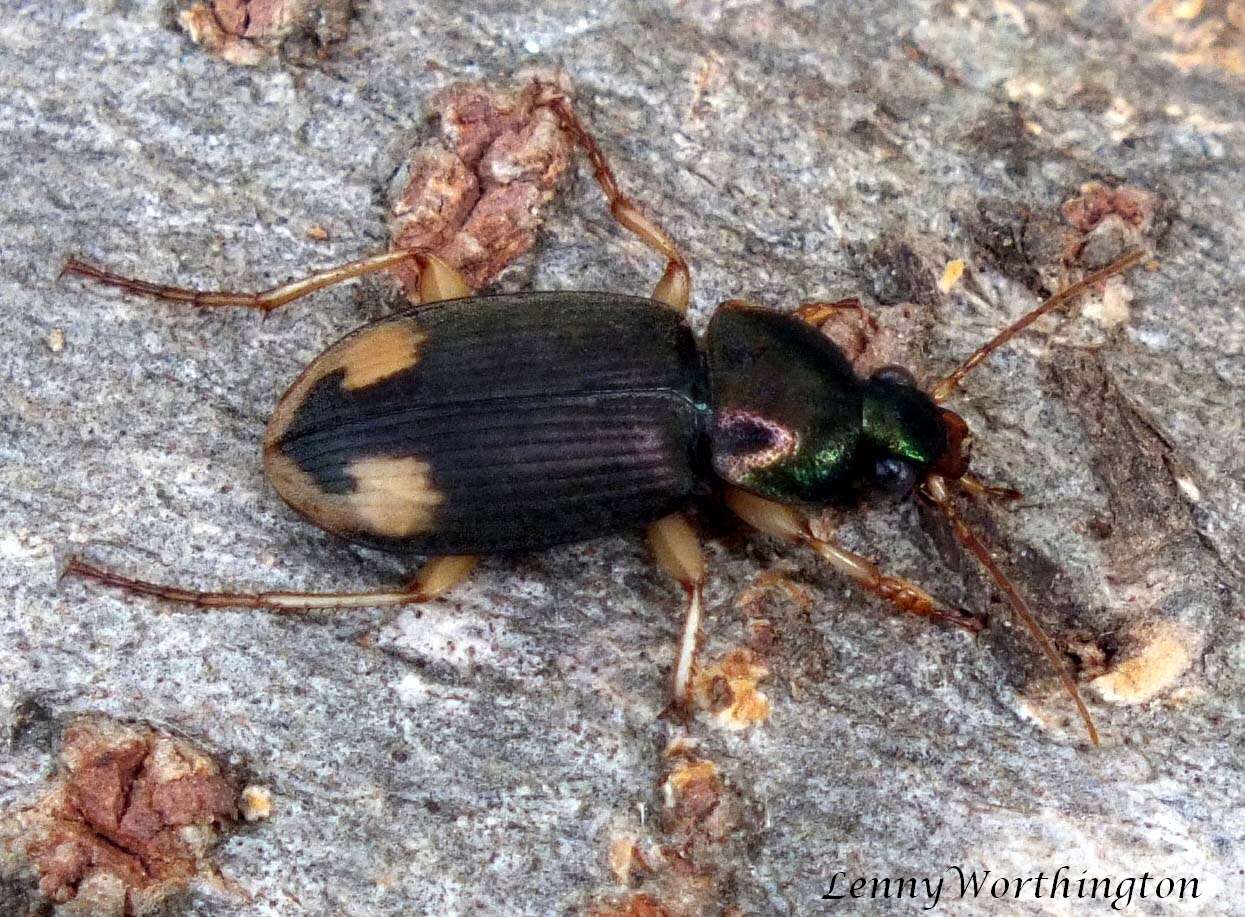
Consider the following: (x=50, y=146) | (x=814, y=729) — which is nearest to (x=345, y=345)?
(x=50, y=146)

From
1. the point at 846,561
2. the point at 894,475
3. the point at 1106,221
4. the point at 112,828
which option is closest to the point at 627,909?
the point at 846,561

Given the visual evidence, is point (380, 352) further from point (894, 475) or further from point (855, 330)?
point (894, 475)

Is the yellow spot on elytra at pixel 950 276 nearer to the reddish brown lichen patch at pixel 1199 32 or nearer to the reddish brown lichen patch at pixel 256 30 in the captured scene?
the reddish brown lichen patch at pixel 1199 32

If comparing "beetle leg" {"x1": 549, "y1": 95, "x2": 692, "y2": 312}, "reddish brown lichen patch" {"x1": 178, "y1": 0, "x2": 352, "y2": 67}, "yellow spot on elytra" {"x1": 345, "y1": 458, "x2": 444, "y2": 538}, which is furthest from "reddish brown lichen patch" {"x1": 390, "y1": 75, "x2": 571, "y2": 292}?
"yellow spot on elytra" {"x1": 345, "y1": 458, "x2": 444, "y2": 538}

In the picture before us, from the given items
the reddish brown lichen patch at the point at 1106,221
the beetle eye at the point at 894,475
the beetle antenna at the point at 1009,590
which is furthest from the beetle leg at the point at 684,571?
the reddish brown lichen patch at the point at 1106,221

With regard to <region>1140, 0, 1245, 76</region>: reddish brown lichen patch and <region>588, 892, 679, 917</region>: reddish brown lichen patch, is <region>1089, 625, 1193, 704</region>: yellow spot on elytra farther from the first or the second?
<region>1140, 0, 1245, 76</region>: reddish brown lichen patch
